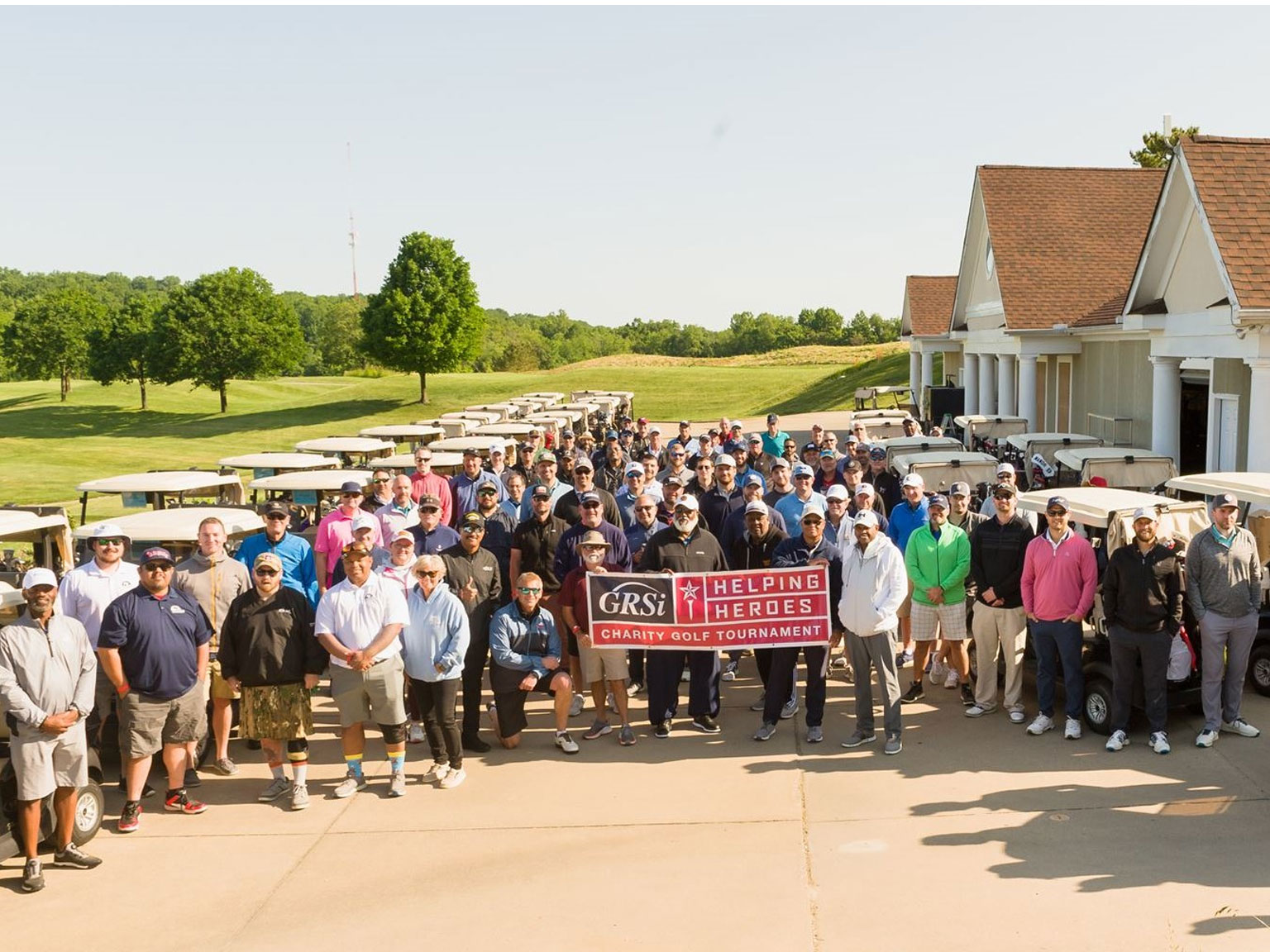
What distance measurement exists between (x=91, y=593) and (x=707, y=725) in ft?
15.9

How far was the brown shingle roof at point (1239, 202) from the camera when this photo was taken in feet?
49.6

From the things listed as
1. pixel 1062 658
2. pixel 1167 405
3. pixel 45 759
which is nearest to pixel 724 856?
pixel 1062 658

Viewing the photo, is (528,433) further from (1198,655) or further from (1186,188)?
(1198,655)

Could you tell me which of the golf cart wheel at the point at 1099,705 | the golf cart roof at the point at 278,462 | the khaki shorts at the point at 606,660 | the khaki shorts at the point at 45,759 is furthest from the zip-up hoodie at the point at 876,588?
the golf cart roof at the point at 278,462

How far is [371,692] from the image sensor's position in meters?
8.42

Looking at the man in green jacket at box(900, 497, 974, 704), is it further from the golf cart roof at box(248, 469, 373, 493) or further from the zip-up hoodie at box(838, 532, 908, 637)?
the golf cart roof at box(248, 469, 373, 493)

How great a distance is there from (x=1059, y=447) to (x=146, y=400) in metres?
64.5

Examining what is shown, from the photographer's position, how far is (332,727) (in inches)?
400

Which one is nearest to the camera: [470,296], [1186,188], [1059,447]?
[1186,188]

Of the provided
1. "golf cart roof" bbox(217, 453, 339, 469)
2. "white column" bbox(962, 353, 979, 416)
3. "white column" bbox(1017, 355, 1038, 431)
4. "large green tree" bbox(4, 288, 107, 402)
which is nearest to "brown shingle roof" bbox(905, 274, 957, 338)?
"white column" bbox(962, 353, 979, 416)

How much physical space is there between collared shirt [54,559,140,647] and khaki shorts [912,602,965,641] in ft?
21.1

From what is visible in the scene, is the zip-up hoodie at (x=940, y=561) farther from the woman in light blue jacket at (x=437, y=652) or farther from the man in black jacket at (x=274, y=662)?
the man in black jacket at (x=274, y=662)

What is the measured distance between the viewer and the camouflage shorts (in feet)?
27.4

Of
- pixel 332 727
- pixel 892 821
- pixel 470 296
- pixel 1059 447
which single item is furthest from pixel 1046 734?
pixel 470 296
